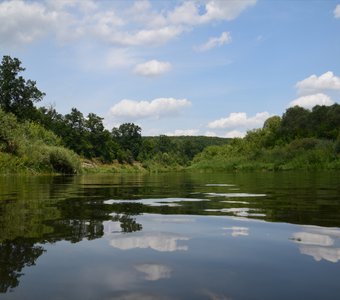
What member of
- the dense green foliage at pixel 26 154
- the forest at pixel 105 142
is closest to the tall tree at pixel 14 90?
the forest at pixel 105 142

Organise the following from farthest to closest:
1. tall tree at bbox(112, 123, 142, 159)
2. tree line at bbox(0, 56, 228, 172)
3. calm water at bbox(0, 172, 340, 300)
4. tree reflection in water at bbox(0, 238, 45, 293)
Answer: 1. tall tree at bbox(112, 123, 142, 159)
2. tree line at bbox(0, 56, 228, 172)
3. tree reflection in water at bbox(0, 238, 45, 293)
4. calm water at bbox(0, 172, 340, 300)

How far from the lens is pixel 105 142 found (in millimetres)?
96250

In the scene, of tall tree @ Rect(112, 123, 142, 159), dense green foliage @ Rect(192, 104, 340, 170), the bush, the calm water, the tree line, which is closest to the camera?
the calm water

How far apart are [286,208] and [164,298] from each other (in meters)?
4.35

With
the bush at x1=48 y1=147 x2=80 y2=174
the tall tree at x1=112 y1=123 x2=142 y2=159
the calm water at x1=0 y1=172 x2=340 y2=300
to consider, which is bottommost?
the calm water at x1=0 y1=172 x2=340 y2=300

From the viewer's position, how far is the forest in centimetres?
3588

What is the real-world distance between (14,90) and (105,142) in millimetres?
40927

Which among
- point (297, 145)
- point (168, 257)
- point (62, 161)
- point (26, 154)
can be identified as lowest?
point (168, 257)

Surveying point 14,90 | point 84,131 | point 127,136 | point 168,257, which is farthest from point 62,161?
point 127,136

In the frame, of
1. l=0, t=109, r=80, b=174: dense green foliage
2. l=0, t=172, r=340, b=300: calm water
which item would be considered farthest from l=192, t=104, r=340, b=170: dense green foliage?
l=0, t=172, r=340, b=300: calm water

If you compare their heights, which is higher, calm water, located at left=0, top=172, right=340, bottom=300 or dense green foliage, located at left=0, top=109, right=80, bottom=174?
dense green foliage, located at left=0, top=109, right=80, bottom=174

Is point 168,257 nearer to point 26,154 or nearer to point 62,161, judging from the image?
point 26,154

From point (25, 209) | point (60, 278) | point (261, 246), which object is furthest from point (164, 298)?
point (25, 209)

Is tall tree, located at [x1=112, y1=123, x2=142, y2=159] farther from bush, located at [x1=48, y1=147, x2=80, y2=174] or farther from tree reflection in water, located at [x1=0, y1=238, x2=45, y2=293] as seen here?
tree reflection in water, located at [x1=0, y1=238, x2=45, y2=293]
